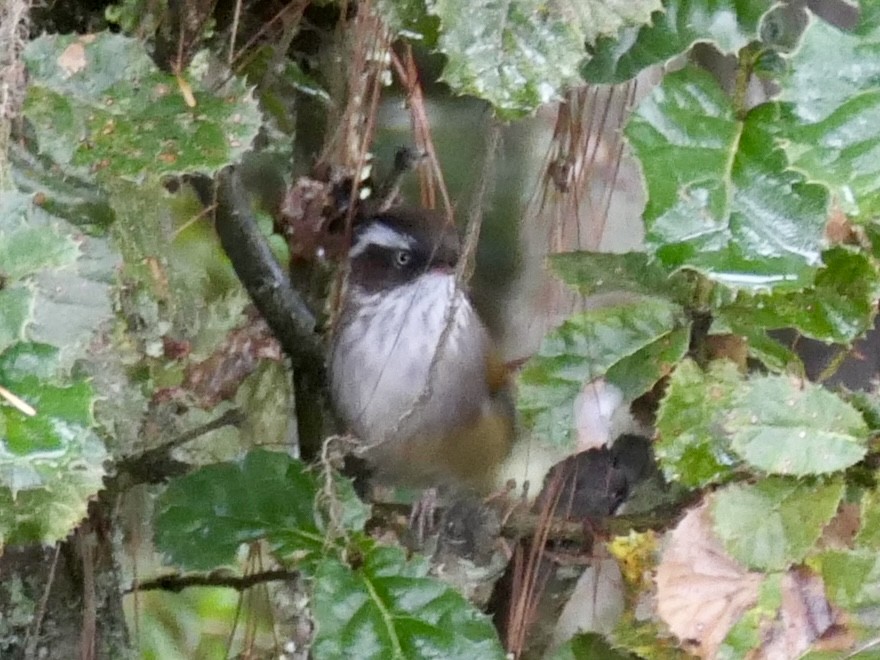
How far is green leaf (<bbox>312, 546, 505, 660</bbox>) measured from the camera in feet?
2.34

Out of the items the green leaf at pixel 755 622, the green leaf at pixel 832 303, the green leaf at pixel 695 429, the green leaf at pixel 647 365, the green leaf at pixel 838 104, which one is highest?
the green leaf at pixel 838 104

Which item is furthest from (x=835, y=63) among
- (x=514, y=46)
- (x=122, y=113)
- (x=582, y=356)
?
(x=122, y=113)

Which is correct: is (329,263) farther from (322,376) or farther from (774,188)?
(774,188)

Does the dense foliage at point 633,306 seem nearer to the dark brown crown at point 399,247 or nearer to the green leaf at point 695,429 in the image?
the green leaf at point 695,429

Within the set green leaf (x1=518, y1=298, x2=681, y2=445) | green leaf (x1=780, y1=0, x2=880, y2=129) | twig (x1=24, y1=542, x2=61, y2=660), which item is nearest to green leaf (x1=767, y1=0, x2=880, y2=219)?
green leaf (x1=780, y1=0, x2=880, y2=129)

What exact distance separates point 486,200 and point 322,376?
0.25m

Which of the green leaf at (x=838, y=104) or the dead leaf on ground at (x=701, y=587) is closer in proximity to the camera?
the green leaf at (x=838, y=104)

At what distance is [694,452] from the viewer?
27.9 inches

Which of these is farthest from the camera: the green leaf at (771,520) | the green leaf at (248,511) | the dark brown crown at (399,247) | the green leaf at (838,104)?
the dark brown crown at (399,247)

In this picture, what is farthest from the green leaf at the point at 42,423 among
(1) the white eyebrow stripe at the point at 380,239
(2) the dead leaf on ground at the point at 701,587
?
(1) the white eyebrow stripe at the point at 380,239

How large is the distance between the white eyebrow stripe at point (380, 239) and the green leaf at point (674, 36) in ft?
1.51

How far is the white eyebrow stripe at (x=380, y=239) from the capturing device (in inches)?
43.6

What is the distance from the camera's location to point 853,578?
649 millimetres

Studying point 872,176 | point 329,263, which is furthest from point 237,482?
point 872,176
